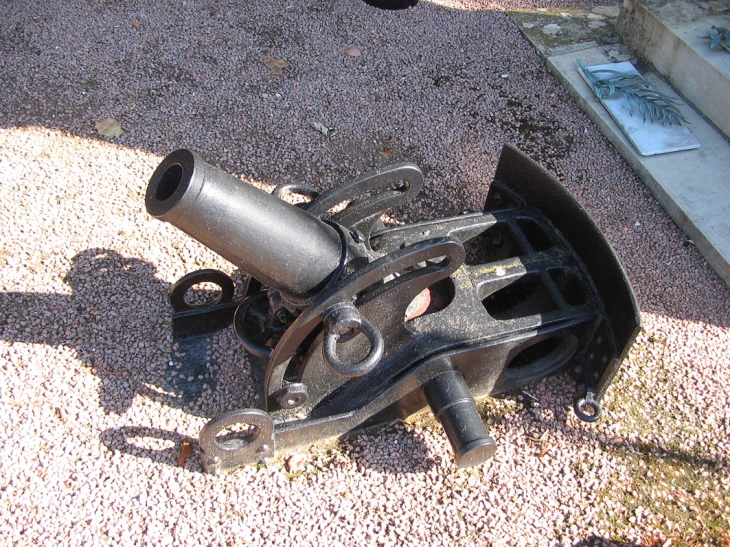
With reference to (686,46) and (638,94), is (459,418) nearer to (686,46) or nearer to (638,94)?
(638,94)

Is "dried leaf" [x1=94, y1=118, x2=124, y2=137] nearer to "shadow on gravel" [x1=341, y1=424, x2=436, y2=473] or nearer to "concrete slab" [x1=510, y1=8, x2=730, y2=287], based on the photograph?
"shadow on gravel" [x1=341, y1=424, x2=436, y2=473]

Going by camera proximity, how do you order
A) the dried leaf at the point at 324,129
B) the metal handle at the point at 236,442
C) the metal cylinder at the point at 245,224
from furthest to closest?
the dried leaf at the point at 324,129, the metal handle at the point at 236,442, the metal cylinder at the point at 245,224

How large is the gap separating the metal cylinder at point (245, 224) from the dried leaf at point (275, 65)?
9.36 ft

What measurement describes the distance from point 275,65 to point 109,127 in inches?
55.7

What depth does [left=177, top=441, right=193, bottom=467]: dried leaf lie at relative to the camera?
3035mm

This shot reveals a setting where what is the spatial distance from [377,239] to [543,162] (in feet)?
6.41

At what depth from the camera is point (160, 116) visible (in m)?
4.72

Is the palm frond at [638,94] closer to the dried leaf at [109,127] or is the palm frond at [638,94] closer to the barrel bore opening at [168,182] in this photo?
the dried leaf at [109,127]

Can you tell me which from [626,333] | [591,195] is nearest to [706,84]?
[591,195]

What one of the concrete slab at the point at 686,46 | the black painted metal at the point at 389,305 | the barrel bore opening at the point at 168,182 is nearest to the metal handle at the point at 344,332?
the black painted metal at the point at 389,305

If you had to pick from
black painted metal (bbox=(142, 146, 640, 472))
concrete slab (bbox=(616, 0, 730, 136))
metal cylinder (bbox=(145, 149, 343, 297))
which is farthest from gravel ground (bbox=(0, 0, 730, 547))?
metal cylinder (bbox=(145, 149, 343, 297))

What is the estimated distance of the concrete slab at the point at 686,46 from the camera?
4750 mm

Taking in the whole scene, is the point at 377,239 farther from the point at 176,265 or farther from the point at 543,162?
the point at 543,162

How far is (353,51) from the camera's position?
544 centimetres
